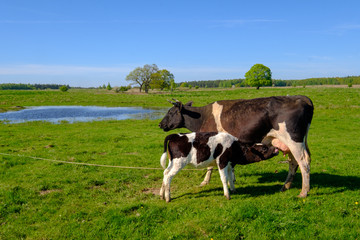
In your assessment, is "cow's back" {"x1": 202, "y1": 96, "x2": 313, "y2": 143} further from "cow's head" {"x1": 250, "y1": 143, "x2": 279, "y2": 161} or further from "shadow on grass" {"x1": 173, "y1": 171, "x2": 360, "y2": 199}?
"shadow on grass" {"x1": 173, "y1": 171, "x2": 360, "y2": 199}

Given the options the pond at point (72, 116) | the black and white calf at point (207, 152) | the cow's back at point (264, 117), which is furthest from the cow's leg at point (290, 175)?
the pond at point (72, 116)

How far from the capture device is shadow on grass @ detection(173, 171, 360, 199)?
793cm

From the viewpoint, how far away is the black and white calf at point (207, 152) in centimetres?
699

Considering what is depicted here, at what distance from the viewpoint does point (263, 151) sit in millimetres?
7320

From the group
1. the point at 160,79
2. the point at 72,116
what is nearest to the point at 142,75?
the point at 160,79

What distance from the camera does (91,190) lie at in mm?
8523

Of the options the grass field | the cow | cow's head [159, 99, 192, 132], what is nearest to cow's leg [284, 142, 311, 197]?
the cow

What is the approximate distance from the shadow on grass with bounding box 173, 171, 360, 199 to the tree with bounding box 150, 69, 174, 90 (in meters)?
89.3

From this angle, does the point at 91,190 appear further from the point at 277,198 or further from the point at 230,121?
the point at 277,198

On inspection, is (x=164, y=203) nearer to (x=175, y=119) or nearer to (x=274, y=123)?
(x=175, y=119)

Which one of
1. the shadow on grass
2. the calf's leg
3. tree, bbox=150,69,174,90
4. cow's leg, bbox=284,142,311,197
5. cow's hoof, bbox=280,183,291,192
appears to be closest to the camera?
the calf's leg

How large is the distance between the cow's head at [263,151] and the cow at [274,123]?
0.50 meters

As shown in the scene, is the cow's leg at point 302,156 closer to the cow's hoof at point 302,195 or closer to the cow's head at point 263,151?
the cow's hoof at point 302,195

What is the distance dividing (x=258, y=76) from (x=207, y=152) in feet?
325
